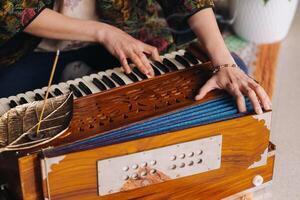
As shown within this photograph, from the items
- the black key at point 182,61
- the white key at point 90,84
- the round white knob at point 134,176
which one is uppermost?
the black key at point 182,61

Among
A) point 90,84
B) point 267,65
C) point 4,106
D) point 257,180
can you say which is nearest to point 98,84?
point 90,84

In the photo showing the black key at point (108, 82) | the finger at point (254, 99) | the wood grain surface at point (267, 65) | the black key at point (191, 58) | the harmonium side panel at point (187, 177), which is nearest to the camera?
the harmonium side panel at point (187, 177)

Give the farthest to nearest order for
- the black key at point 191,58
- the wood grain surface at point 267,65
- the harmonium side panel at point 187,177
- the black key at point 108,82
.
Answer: the wood grain surface at point 267,65
the black key at point 191,58
the black key at point 108,82
the harmonium side panel at point 187,177

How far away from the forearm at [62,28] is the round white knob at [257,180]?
552 millimetres

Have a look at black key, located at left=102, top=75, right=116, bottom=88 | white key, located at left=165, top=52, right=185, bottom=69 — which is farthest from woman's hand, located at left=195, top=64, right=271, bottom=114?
black key, located at left=102, top=75, right=116, bottom=88

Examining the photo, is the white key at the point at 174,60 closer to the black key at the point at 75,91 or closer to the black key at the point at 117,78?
the black key at the point at 117,78

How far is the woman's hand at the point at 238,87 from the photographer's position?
4.59ft

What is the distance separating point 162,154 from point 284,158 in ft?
2.17

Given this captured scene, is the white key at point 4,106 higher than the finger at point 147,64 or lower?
lower

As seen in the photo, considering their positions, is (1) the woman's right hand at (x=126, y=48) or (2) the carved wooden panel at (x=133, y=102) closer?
(2) the carved wooden panel at (x=133, y=102)

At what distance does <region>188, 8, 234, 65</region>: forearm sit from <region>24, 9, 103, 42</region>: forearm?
10.5 inches

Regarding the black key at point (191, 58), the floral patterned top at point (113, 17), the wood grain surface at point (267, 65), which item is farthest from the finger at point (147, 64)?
the wood grain surface at point (267, 65)

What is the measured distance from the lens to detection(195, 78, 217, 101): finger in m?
1.42

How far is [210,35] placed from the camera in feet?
5.41
